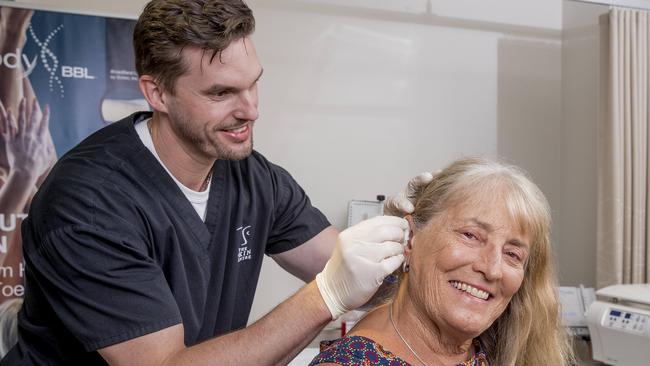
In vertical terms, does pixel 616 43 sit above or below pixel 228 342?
above

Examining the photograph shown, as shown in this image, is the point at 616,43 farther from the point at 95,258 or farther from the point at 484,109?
the point at 95,258

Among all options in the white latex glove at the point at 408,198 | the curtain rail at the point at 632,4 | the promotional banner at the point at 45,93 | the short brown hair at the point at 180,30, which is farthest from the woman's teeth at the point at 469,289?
the promotional banner at the point at 45,93

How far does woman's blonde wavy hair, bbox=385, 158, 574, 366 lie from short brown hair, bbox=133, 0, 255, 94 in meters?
0.56

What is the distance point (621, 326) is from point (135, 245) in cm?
170

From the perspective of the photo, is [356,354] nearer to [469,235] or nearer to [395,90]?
[469,235]

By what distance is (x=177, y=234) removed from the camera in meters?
1.55

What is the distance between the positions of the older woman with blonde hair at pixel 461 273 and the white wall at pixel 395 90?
5.26 ft

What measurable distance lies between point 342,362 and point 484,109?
2.38m

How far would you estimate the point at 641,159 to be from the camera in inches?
111

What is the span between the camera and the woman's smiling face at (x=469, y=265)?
135cm

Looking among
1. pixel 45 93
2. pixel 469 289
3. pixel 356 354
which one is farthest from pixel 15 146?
pixel 469 289

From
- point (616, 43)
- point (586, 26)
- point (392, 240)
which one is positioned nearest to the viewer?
point (392, 240)

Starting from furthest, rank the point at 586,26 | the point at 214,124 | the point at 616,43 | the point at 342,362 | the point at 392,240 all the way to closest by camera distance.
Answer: the point at 586,26 → the point at 616,43 → the point at 214,124 → the point at 392,240 → the point at 342,362

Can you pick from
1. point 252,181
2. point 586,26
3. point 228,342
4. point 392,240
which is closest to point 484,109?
point 586,26
